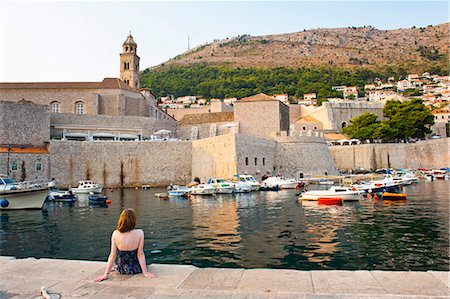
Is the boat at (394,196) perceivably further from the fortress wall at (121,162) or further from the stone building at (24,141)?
the stone building at (24,141)

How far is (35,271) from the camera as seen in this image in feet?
14.3

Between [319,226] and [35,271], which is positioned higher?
[35,271]

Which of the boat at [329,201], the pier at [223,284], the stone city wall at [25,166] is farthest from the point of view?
the stone city wall at [25,166]

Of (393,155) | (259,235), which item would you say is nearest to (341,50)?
(393,155)

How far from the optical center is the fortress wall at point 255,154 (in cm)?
2895

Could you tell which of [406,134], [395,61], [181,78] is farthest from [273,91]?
[395,61]

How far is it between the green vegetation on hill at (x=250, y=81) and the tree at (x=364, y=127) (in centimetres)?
3666

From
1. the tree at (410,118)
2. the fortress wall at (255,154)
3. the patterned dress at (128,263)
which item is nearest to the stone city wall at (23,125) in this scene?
the fortress wall at (255,154)

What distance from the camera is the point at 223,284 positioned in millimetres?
3729

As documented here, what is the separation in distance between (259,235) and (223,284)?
633 centimetres

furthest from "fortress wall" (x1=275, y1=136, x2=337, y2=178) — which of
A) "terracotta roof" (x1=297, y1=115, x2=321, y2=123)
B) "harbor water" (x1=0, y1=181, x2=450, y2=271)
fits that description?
"terracotta roof" (x1=297, y1=115, x2=321, y2=123)

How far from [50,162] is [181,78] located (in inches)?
3191

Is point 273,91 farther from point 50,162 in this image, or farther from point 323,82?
point 50,162

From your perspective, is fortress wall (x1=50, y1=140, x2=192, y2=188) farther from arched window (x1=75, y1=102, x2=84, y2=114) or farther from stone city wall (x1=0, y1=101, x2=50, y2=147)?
arched window (x1=75, y1=102, x2=84, y2=114)
